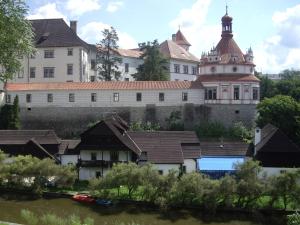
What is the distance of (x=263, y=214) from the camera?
2600 centimetres

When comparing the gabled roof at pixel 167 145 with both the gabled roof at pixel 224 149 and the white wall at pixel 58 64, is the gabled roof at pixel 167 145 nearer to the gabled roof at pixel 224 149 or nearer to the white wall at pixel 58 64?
the gabled roof at pixel 224 149

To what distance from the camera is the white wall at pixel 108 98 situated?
4519cm

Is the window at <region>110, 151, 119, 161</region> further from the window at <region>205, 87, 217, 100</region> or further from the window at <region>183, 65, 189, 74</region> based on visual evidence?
the window at <region>183, 65, 189, 74</region>

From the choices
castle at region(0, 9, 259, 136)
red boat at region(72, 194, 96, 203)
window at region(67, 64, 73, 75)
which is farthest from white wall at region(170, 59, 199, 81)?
red boat at region(72, 194, 96, 203)

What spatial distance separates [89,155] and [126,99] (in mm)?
12350

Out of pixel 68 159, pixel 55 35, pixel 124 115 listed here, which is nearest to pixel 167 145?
pixel 68 159

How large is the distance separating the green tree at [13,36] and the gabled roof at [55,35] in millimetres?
29287

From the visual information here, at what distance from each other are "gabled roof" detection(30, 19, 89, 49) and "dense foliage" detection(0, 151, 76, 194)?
23.4 meters

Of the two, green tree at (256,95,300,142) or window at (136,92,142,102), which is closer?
green tree at (256,95,300,142)

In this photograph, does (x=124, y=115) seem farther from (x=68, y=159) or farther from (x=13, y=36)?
(x=13, y=36)

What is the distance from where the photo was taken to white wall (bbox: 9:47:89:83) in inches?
2058

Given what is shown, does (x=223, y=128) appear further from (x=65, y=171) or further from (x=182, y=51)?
(x=182, y=51)

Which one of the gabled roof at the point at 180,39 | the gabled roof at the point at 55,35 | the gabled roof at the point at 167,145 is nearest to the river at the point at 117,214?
the gabled roof at the point at 167,145

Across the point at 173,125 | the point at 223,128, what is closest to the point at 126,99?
the point at 173,125
